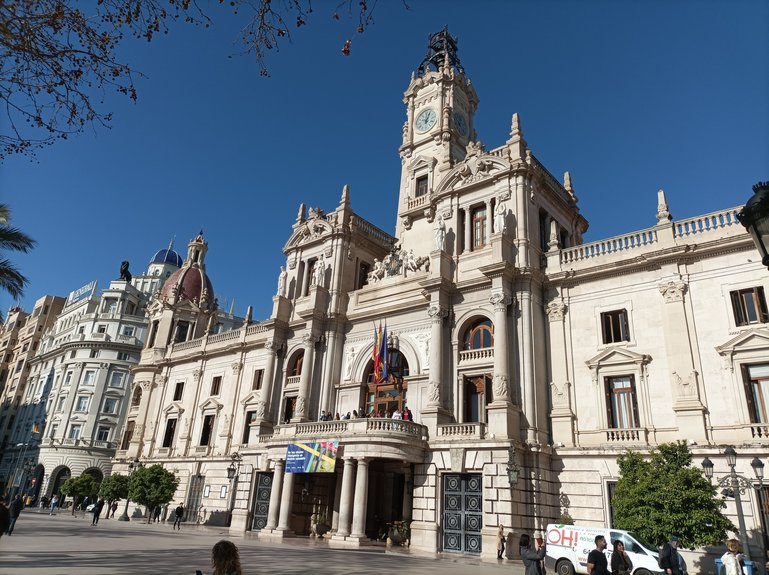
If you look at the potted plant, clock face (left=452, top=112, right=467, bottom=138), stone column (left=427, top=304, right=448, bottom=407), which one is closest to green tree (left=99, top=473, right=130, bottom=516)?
the potted plant

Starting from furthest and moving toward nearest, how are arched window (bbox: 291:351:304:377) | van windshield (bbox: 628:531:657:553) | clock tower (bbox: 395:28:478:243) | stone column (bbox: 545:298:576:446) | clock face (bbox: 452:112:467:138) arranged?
clock face (bbox: 452:112:467:138) → clock tower (bbox: 395:28:478:243) → arched window (bbox: 291:351:304:377) → stone column (bbox: 545:298:576:446) → van windshield (bbox: 628:531:657:553)

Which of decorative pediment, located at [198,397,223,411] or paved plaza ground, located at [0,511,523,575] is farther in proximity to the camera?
decorative pediment, located at [198,397,223,411]

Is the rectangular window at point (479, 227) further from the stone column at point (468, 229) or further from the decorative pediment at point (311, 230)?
the decorative pediment at point (311, 230)

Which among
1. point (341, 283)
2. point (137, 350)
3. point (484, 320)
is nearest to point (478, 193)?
point (484, 320)

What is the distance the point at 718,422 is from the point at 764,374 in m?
2.54

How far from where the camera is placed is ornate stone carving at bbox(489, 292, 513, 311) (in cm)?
2667

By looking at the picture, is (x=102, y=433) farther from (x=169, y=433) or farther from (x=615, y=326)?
(x=615, y=326)

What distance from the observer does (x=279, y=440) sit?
97.5ft

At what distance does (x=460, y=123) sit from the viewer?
42000 mm

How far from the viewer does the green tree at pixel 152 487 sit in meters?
35.1

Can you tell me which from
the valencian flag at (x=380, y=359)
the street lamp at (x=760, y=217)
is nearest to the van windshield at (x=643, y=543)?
the valencian flag at (x=380, y=359)

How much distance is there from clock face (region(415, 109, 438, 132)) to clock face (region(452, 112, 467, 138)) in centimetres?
157

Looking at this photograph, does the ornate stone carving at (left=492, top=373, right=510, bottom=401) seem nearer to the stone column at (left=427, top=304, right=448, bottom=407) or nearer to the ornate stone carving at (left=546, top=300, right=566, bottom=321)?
the stone column at (left=427, top=304, right=448, bottom=407)

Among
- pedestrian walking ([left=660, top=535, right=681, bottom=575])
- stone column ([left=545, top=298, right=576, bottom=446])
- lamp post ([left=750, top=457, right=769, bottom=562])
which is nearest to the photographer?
pedestrian walking ([left=660, top=535, right=681, bottom=575])
